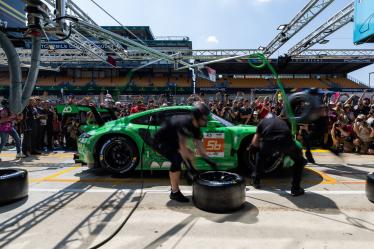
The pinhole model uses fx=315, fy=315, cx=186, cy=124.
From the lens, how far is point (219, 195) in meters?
4.20

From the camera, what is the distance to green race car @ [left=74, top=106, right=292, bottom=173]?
5.92m

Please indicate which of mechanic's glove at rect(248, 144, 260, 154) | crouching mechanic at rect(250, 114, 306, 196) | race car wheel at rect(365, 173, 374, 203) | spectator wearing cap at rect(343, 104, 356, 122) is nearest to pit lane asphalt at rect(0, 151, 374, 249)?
race car wheel at rect(365, 173, 374, 203)

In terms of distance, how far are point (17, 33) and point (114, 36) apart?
7.74 ft

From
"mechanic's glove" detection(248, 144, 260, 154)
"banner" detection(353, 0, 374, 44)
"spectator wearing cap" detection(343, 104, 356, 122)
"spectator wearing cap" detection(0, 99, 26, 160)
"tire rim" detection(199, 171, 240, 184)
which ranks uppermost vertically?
"banner" detection(353, 0, 374, 44)

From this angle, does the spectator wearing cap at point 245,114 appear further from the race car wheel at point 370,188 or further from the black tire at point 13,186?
the black tire at point 13,186

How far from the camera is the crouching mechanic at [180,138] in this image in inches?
169

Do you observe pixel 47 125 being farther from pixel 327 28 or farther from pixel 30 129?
pixel 327 28

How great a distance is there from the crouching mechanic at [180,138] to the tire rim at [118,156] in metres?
1.29

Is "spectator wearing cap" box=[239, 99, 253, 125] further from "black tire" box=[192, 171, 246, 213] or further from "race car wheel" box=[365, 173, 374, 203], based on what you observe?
"black tire" box=[192, 171, 246, 213]

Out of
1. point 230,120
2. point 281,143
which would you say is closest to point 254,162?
point 281,143

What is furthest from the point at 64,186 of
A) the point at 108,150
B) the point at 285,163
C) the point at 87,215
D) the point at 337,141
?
the point at 337,141

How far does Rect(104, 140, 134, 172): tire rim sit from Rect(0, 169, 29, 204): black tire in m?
1.60

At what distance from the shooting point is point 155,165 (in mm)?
6008

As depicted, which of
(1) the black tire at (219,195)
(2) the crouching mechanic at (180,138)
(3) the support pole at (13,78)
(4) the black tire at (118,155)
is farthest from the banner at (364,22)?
(3) the support pole at (13,78)
